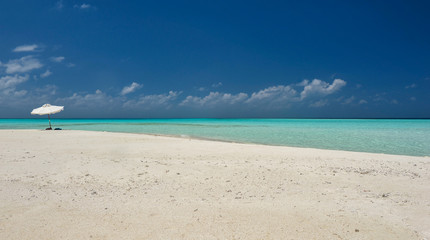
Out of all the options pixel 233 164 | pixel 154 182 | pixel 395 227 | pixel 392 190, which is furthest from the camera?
pixel 233 164

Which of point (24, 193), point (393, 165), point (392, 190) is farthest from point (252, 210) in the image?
point (393, 165)

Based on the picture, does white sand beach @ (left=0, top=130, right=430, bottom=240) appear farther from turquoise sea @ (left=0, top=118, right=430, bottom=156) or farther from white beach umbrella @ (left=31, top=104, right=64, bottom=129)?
white beach umbrella @ (left=31, top=104, right=64, bottom=129)

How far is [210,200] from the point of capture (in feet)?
15.7

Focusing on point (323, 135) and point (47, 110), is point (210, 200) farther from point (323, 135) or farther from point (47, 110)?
point (47, 110)

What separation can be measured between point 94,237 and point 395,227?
180 inches

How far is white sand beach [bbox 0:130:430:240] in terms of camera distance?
353 centimetres

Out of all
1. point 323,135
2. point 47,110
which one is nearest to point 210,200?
point 323,135

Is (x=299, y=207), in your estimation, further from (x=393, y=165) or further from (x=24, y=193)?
(x=393, y=165)

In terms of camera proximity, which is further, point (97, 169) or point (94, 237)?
point (97, 169)

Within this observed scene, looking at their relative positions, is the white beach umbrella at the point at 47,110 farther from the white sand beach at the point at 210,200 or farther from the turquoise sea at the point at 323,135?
the white sand beach at the point at 210,200

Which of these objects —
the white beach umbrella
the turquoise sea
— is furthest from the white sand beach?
the white beach umbrella

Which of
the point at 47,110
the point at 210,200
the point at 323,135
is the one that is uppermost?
the point at 47,110

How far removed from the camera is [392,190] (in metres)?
5.53

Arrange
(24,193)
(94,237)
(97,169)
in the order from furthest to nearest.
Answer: (97,169) < (24,193) < (94,237)
